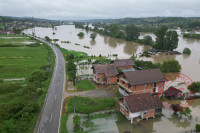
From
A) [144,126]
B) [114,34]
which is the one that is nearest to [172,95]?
[144,126]

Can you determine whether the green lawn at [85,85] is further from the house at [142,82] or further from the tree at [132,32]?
the tree at [132,32]

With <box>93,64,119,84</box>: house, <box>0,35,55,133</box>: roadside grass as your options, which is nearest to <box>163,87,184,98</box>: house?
<box>93,64,119,84</box>: house

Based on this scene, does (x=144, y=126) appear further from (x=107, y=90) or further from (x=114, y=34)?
(x=114, y=34)

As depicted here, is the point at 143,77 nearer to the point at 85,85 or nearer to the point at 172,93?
the point at 172,93

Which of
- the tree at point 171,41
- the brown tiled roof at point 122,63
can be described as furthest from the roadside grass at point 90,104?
the tree at point 171,41

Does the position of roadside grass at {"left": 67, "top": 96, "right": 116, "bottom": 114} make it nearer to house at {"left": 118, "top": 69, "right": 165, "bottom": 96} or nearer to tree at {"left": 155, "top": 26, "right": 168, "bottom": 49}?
house at {"left": 118, "top": 69, "right": 165, "bottom": 96}

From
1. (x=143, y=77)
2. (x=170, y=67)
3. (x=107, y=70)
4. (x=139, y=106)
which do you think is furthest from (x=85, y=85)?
(x=170, y=67)
